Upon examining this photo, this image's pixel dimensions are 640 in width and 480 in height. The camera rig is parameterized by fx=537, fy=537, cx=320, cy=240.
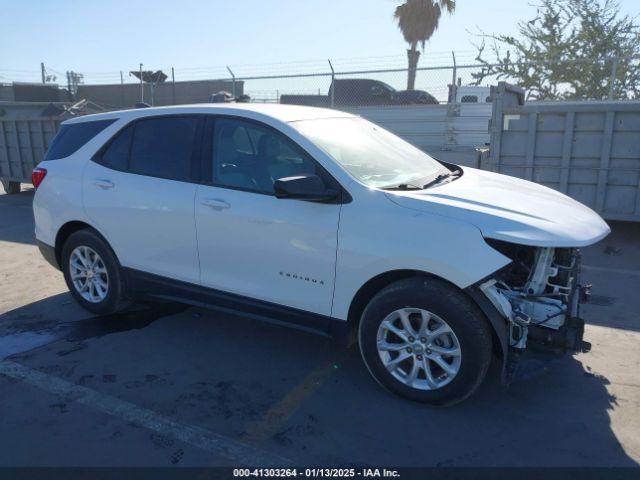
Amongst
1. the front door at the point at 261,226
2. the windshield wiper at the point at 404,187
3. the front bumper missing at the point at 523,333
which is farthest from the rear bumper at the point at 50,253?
the front bumper missing at the point at 523,333

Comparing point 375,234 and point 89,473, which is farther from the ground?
point 375,234

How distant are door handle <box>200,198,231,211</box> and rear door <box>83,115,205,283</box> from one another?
0.14 m

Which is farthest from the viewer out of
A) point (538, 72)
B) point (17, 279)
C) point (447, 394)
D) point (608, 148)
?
point (538, 72)

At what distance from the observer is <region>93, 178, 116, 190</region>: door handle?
4.43 m

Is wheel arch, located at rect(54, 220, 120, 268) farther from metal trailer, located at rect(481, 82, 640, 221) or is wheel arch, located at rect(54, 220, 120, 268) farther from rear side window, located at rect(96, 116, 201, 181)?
metal trailer, located at rect(481, 82, 640, 221)

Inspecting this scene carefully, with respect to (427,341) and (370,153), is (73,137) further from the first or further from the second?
(427,341)

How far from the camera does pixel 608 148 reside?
7027 mm

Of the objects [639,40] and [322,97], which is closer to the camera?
[322,97]

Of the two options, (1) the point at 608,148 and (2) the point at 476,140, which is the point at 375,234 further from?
(2) the point at 476,140

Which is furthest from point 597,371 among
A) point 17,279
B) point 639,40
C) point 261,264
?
point 639,40

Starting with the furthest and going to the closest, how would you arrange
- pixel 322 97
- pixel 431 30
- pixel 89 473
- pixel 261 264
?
pixel 431 30
pixel 322 97
pixel 261 264
pixel 89 473

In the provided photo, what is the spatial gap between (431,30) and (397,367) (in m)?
22.9

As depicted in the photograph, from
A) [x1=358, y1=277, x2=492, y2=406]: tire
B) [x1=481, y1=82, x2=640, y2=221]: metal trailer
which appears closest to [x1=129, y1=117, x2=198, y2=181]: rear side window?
[x1=358, y1=277, x2=492, y2=406]: tire

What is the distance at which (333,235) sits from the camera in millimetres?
3361
